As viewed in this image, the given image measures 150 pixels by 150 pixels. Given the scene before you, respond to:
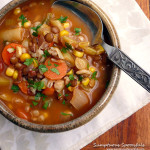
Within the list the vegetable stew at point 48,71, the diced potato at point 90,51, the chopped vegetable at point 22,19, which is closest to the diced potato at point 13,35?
the vegetable stew at point 48,71

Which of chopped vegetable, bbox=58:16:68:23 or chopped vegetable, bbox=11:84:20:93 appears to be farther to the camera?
chopped vegetable, bbox=58:16:68:23

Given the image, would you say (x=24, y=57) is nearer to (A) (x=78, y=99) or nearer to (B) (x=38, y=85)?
(B) (x=38, y=85)

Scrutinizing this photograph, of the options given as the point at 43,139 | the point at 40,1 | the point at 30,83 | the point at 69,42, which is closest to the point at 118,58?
the point at 69,42

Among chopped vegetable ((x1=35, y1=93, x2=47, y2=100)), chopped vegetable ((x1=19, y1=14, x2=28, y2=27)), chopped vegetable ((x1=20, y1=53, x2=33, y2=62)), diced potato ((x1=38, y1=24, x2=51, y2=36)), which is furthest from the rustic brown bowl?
chopped vegetable ((x1=20, y1=53, x2=33, y2=62))

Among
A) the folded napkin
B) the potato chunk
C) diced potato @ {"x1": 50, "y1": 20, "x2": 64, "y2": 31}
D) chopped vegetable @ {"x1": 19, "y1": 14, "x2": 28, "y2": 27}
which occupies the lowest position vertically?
the folded napkin

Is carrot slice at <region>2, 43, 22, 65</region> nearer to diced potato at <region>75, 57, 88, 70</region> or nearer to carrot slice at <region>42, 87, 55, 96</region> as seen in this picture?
carrot slice at <region>42, 87, 55, 96</region>

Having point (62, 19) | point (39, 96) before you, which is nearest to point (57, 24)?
point (62, 19)
